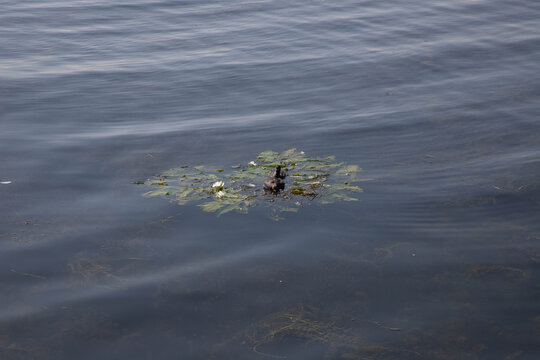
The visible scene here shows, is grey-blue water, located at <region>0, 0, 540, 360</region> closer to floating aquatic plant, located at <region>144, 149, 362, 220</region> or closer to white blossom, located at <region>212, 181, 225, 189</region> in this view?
floating aquatic plant, located at <region>144, 149, 362, 220</region>

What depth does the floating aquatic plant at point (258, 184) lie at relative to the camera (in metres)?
6.14

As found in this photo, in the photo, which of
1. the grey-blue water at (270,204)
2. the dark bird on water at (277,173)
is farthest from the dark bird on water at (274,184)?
the grey-blue water at (270,204)

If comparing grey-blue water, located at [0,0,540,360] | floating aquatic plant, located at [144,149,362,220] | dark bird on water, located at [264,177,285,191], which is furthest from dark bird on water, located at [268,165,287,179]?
grey-blue water, located at [0,0,540,360]

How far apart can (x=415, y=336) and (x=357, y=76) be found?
6.72 m

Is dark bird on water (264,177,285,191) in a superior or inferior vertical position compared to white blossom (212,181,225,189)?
superior

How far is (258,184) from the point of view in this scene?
6449 mm

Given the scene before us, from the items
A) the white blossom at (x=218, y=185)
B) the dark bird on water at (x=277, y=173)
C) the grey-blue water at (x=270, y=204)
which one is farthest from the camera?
the white blossom at (x=218, y=185)

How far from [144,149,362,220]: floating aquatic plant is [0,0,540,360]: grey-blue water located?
18cm

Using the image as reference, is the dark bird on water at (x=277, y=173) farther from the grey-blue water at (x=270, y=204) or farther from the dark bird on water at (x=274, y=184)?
the grey-blue water at (x=270, y=204)

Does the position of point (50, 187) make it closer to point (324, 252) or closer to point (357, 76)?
point (324, 252)

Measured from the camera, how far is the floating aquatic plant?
6.14 metres

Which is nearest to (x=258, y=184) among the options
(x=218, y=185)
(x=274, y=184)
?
(x=274, y=184)

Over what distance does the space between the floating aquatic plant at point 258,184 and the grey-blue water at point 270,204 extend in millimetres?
181

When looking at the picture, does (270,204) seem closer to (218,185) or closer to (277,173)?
(277,173)
